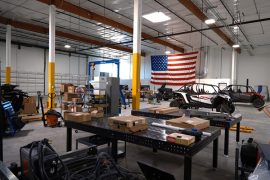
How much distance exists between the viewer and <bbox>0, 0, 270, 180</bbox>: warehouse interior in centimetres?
202

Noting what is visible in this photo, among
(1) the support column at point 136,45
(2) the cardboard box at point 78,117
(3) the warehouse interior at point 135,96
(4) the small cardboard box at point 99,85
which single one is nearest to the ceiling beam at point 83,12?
(3) the warehouse interior at point 135,96

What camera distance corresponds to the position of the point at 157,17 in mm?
8836

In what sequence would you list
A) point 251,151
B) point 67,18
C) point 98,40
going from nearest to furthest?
point 251,151, point 67,18, point 98,40

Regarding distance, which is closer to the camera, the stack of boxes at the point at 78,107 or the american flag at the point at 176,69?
the stack of boxes at the point at 78,107

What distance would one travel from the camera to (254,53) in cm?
1513

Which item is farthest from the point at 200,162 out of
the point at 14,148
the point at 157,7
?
the point at 157,7

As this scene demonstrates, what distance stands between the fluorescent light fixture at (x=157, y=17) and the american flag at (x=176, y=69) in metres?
4.93

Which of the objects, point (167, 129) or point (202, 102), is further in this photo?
point (202, 102)

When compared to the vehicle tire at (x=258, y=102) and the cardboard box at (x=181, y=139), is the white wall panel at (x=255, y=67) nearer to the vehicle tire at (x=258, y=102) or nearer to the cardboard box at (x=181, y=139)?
the vehicle tire at (x=258, y=102)

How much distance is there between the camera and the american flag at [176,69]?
44.2 feet

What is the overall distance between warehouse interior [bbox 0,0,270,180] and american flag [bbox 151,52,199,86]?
0.08 m

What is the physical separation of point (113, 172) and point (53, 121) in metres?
4.41

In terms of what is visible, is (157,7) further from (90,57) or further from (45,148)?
(90,57)

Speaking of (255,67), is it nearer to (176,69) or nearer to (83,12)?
(176,69)
